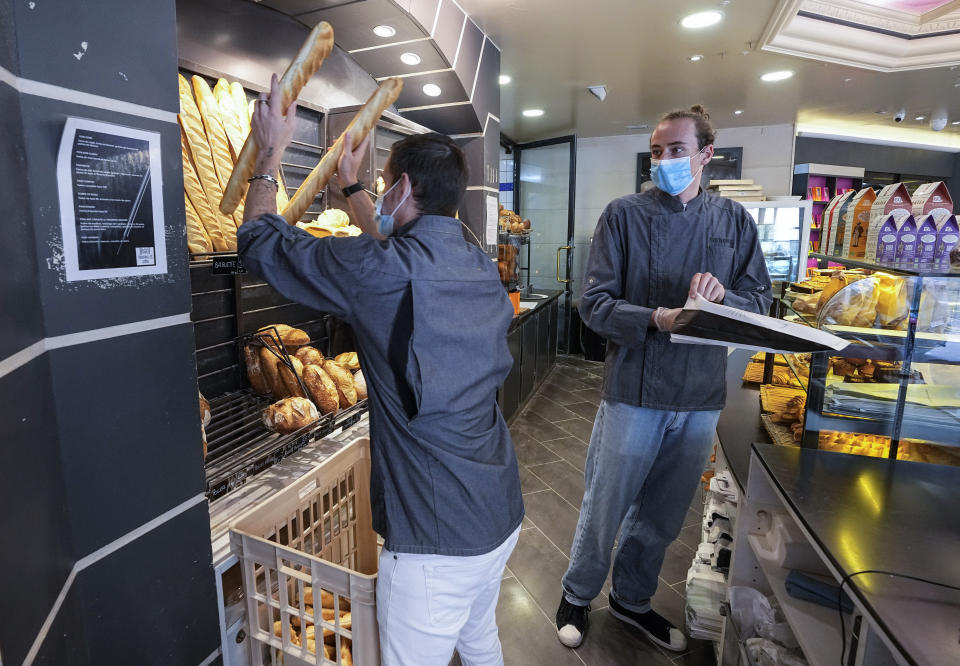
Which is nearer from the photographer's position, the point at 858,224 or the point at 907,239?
the point at 907,239

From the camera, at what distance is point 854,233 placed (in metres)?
2.12

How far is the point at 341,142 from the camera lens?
1.25 metres

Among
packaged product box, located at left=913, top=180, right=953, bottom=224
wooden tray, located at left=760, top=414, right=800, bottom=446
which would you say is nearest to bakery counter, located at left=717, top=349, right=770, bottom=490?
wooden tray, located at left=760, top=414, right=800, bottom=446

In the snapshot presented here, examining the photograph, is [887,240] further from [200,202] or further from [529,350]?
[529,350]

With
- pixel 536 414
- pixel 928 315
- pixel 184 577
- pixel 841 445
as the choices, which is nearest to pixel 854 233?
pixel 928 315

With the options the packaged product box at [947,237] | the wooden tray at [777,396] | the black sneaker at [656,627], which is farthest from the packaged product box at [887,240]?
the black sneaker at [656,627]

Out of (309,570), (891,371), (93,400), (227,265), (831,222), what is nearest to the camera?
(93,400)

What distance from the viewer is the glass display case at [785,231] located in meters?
4.85

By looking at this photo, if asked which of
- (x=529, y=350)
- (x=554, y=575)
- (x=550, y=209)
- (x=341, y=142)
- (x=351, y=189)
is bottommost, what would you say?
(x=554, y=575)

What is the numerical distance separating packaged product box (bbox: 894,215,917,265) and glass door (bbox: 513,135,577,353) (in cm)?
523

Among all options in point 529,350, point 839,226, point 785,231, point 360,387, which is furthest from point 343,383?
point 785,231

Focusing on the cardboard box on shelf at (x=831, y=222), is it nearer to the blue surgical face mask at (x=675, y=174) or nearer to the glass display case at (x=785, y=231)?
the blue surgical face mask at (x=675, y=174)

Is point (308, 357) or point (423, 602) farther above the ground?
point (308, 357)

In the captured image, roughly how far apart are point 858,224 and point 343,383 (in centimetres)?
203
